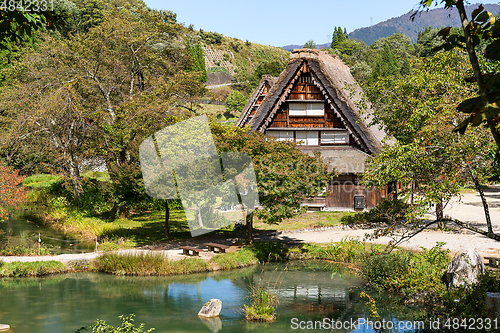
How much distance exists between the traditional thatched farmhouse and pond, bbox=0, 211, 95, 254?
39.5 feet

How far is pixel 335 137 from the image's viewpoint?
26.4 metres

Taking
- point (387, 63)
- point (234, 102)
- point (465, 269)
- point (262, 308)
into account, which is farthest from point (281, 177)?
point (234, 102)

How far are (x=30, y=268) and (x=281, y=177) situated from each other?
9.26 meters

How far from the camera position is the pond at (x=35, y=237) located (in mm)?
18031

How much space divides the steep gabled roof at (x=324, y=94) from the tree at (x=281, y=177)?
29.7ft

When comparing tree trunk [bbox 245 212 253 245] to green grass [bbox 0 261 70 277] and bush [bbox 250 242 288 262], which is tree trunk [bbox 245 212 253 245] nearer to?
bush [bbox 250 242 288 262]

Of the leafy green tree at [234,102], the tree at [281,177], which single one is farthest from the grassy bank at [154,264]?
the leafy green tree at [234,102]

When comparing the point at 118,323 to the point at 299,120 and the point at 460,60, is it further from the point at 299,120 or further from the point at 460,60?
the point at 299,120

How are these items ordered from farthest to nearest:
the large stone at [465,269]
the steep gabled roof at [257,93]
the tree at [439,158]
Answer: the steep gabled roof at [257,93] → the large stone at [465,269] → the tree at [439,158]

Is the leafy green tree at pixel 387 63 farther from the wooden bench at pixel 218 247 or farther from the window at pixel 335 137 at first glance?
the wooden bench at pixel 218 247

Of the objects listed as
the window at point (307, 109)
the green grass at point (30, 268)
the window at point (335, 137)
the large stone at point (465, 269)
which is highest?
the window at point (307, 109)

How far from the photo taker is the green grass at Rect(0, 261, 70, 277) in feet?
47.0

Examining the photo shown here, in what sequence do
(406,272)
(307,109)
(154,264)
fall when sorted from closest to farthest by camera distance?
(406,272) < (154,264) < (307,109)

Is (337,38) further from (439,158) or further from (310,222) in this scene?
(439,158)
